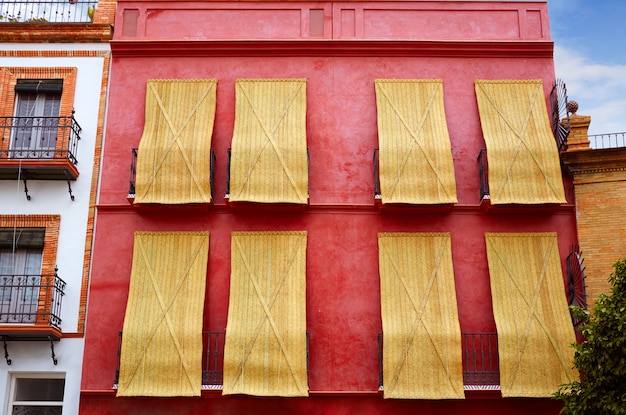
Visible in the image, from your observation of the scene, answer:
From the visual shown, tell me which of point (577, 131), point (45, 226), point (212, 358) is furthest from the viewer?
point (577, 131)

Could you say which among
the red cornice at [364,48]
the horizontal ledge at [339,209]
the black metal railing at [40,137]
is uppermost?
the red cornice at [364,48]

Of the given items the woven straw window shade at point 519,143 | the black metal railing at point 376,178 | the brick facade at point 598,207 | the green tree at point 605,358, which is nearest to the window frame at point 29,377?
the black metal railing at point 376,178

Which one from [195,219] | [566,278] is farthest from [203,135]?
[566,278]

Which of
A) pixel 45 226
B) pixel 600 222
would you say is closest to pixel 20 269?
pixel 45 226

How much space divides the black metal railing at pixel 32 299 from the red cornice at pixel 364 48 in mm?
4974

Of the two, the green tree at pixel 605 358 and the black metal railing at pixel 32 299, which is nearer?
the green tree at pixel 605 358

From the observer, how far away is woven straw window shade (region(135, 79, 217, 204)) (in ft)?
49.4

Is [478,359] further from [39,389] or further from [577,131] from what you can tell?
[39,389]

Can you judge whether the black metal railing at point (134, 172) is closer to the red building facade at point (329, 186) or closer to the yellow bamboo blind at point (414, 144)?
the red building facade at point (329, 186)

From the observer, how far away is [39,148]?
15812 millimetres

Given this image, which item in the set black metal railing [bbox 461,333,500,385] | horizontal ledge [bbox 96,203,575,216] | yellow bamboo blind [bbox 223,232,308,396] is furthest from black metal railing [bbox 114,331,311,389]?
black metal railing [bbox 461,333,500,385]

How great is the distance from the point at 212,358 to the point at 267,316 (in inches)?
48.0

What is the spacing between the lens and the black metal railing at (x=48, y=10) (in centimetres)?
1694

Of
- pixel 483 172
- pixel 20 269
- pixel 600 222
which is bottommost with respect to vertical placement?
pixel 20 269
